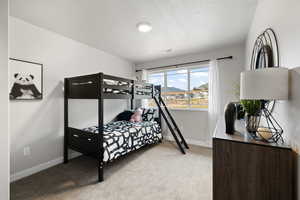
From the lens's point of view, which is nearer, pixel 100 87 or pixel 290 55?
pixel 290 55

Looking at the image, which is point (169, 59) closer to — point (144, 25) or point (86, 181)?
point (144, 25)

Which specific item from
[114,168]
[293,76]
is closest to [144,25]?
[293,76]

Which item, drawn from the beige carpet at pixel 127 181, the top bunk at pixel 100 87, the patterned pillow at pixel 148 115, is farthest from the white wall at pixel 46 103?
the patterned pillow at pixel 148 115

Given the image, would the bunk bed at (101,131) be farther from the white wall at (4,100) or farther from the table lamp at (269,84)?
the table lamp at (269,84)

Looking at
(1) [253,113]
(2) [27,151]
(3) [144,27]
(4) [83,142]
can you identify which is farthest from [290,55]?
(2) [27,151]

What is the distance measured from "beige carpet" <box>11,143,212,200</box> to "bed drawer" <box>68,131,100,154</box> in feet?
1.18

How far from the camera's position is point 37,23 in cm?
218

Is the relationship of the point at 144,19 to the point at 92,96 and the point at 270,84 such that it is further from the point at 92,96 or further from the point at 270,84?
the point at 270,84

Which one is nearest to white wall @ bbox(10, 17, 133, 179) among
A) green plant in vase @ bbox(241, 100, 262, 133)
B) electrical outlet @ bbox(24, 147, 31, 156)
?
electrical outlet @ bbox(24, 147, 31, 156)

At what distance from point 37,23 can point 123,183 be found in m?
2.78

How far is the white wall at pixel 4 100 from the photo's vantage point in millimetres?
1257

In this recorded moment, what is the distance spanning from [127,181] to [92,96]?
1381mm

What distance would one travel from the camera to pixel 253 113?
1183 mm

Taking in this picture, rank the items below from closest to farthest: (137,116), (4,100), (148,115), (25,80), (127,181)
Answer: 1. (4,100)
2. (127,181)
3. (25,80)
4. (137,116)
5. (148,115)
